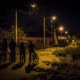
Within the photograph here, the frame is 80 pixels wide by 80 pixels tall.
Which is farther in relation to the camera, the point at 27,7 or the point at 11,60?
the point at 11,60

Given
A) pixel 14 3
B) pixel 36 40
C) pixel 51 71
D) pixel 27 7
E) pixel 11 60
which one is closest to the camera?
pixel 14 3

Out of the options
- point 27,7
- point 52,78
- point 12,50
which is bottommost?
point 52,78

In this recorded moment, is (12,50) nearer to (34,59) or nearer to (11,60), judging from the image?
(11,60)

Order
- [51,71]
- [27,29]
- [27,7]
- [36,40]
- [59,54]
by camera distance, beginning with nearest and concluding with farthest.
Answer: [27,7]
[51,71]
[59,54]
[36,40]
[27,29]

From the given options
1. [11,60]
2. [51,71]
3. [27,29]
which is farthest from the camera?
[27,29]

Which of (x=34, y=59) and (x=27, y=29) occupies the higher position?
(x=27, y=29)

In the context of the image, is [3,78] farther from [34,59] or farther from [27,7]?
[34,59]

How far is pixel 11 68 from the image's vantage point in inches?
575

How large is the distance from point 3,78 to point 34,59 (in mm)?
6856

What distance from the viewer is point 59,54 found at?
80.1 feet

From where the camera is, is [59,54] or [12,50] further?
[59,54]

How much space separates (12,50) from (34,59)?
216 cm

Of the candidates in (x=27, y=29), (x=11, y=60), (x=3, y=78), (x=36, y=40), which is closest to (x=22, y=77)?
(x=3, y=78)

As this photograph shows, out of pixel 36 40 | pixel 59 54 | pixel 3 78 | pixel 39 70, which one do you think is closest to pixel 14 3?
pixel 3 78
